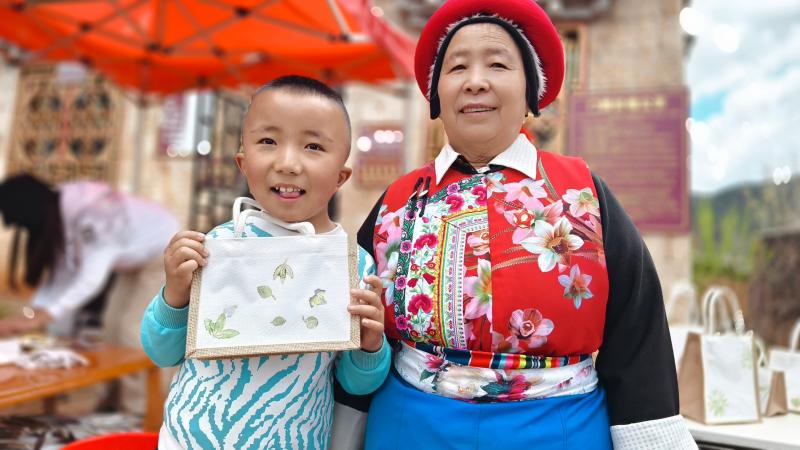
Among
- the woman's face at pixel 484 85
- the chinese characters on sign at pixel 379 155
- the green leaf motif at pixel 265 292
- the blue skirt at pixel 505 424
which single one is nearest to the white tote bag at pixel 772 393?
the blue skirt at pixel 505 424

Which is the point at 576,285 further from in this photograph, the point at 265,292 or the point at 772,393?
the point at 772,393

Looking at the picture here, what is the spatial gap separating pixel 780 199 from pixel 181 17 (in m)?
6.15

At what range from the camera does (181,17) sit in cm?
413

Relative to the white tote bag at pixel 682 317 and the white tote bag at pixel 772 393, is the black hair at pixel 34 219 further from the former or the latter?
the white tote bag at pixel 772 393

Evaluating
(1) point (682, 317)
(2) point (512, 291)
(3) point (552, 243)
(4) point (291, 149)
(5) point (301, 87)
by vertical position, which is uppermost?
(5) point (301, 87)

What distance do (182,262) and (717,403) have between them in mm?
1807

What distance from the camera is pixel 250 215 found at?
1.20 metres

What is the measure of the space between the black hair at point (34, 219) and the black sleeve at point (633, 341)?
3496 mm

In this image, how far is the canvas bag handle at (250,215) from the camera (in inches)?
45.0

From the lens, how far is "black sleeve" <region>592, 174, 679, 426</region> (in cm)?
120

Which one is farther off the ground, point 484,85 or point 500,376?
point 484,85

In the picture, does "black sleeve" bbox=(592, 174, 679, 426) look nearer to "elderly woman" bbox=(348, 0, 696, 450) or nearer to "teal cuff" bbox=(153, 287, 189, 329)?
"elderly woman" bbox=(348, 0, 696, 450)

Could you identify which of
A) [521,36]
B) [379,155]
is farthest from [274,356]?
[379,155]

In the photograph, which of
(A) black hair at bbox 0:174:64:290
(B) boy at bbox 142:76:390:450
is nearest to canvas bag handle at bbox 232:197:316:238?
(B) boy at bbox 142:76:390:450
